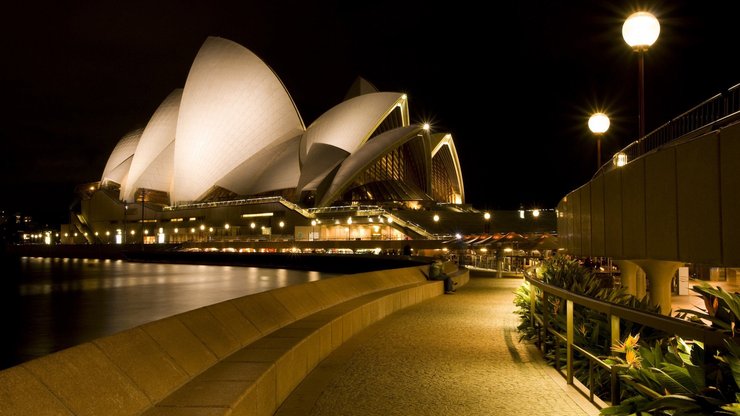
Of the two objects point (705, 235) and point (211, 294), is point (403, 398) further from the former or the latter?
point (211, 294)

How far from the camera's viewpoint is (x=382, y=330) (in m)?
9.74

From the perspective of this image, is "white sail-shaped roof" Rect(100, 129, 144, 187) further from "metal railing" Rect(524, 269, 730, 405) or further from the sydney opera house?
"metal railing" Rect(524, 269, 730, 405)

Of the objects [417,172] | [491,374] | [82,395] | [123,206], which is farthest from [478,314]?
[123,206]

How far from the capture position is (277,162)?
212 feet

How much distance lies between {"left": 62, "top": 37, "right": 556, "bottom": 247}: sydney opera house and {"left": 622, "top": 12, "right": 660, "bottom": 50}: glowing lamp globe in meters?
43.6

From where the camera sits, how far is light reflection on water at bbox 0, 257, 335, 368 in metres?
13.2

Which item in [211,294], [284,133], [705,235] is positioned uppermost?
[284,133]

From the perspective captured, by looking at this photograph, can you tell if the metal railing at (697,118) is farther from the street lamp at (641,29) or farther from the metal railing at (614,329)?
the metal railing at (614,329)

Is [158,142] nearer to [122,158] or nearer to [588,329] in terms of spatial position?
[122,158]

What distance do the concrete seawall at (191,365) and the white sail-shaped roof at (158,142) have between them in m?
69.2

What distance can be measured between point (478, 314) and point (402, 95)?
5179 cm

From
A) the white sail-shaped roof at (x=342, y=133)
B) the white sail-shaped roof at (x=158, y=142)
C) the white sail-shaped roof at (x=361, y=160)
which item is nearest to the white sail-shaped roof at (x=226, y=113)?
the white sail-shaped roof at (x=342, y=133)

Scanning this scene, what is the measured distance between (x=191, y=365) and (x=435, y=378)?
254 cm

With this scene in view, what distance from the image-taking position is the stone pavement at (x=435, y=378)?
5.16m
